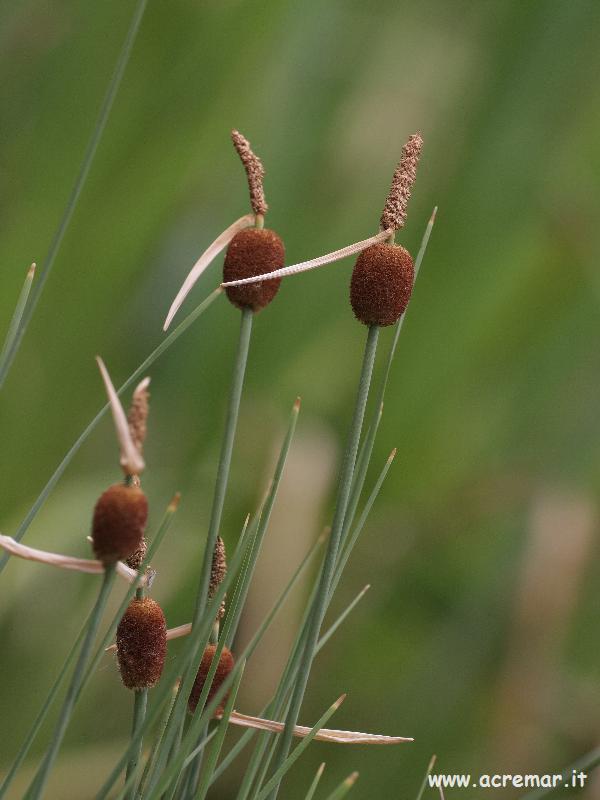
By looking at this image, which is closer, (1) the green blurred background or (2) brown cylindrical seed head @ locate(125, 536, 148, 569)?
(2) brown cylindrical seed head @ locate(125, 536, 148, 569)

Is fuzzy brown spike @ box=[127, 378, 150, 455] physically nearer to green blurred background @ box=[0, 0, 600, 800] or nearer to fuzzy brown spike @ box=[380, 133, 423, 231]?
fuzzy brown spike @ box=[380, 133, 423, 231]

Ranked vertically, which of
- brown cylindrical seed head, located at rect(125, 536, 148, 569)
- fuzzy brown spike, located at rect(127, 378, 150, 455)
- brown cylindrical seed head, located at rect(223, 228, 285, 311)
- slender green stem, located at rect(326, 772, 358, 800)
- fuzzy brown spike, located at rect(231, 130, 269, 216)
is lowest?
slender green stem, located at rect(326, 772, 358, 800)

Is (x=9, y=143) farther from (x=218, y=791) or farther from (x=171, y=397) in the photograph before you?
(x=218, y=791)

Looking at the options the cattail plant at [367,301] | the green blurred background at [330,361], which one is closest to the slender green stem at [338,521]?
the cattail plant at [367,301]

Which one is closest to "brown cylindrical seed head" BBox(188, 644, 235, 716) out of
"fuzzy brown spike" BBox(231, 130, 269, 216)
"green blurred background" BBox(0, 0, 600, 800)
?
"fuzzy brown spike" BBox(231, 130, 269, 216)

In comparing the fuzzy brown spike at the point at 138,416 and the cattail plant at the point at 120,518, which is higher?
the fuzzy brown spike at the point at 138,416

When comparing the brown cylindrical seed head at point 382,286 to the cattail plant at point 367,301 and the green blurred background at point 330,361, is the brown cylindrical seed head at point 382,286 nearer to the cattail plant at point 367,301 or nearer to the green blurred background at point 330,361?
the cattail plant at point 367,301

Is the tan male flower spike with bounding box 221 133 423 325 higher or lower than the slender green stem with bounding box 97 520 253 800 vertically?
higher
